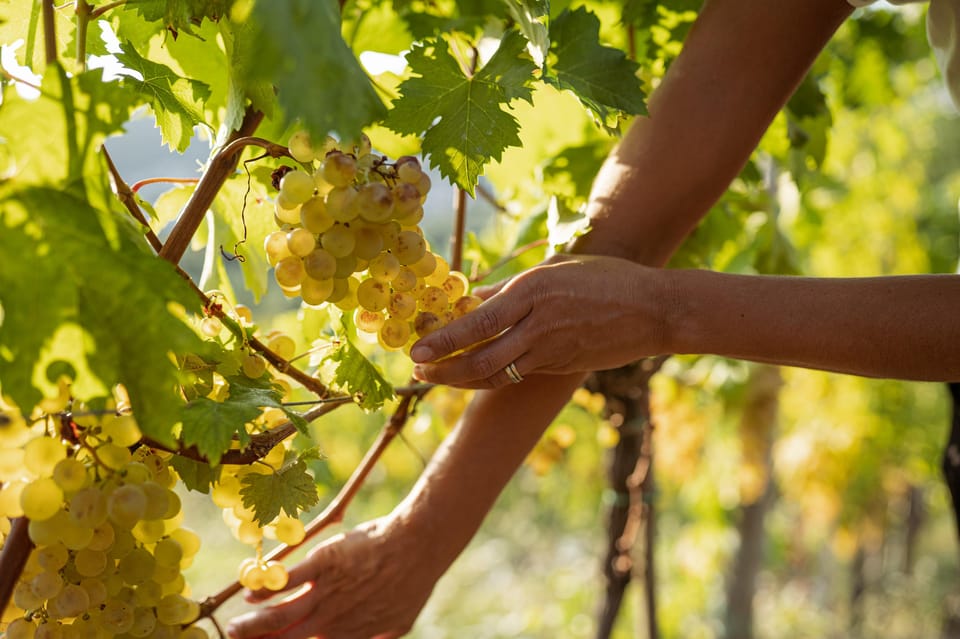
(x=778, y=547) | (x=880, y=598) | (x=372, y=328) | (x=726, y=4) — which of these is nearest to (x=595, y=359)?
(x=372, y=328)

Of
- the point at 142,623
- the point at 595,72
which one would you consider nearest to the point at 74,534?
the point at 142,623

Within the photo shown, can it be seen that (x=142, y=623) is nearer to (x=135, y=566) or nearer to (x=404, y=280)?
(x=135, y=566)

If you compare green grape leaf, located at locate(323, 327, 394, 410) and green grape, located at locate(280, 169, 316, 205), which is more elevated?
green grape, located at locate(280, 169, 316, 205)

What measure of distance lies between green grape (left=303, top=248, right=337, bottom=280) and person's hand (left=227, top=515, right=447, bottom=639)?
38 centimetres

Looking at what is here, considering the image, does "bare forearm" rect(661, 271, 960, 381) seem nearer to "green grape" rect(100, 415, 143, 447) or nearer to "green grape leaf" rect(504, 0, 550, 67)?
"green grape leaf" rect(504, 0, 550, 67)

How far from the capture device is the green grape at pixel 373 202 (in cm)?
57

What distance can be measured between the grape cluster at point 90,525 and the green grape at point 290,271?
0.14 m

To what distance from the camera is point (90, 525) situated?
53 centimetres

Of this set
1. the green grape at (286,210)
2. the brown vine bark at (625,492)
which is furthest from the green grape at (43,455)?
the brown vine bark at (625,492)

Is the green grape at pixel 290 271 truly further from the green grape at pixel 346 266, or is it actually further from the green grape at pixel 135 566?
the green grape at pixel 135 566

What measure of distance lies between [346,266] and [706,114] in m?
0.45

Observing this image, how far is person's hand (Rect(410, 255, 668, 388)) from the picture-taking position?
699 millimetres

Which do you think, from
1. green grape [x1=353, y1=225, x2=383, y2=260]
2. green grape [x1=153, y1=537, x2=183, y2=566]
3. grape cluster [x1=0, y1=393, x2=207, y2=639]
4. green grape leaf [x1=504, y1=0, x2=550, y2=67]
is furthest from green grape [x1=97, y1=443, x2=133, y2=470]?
green grape leaf [x1=504, y1=0, x2=550, y2=67]

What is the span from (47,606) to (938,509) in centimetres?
839
